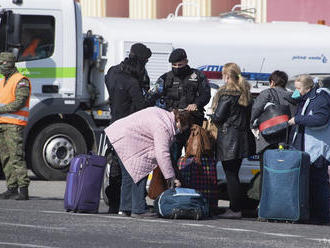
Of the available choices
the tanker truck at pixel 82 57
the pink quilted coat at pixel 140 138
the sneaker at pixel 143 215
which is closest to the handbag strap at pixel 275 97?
the pink quilted coat at pixel 140 138

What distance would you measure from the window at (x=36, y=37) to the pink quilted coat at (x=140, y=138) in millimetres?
6963

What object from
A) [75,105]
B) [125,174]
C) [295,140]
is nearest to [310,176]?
[295,140]

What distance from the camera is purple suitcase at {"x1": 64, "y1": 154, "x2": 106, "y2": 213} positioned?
487 inches

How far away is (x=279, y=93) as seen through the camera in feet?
41.9

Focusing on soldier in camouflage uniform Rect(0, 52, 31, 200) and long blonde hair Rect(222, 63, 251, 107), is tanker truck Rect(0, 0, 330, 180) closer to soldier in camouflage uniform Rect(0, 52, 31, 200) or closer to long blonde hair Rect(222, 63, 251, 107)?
soldier in camouflage uniform Rect(0, 52, 31, 200)

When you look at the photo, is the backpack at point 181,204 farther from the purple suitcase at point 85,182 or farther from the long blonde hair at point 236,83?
the long blonde hair at point 236,83

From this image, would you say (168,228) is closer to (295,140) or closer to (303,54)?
(295,140)

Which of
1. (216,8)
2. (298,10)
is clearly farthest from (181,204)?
(216,8)

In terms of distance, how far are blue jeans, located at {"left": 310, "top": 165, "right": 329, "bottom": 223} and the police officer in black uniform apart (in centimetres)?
135

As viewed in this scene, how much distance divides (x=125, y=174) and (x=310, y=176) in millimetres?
1916

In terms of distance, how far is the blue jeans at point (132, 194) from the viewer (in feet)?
39.2

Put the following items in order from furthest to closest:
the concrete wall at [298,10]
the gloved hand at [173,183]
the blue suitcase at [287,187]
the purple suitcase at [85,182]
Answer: the concrete wall at [298,10], the purple suitcase at [85,182], the blue suitcase at [287,187], the gloved hand at [173,183]

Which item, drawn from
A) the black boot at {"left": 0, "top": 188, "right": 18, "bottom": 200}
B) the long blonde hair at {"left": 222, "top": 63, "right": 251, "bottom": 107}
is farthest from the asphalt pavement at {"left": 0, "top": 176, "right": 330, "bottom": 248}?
the black boot at {"left": 0, "top": 188, "right": 18, "bottom": 200}

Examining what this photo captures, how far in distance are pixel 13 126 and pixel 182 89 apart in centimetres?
227
